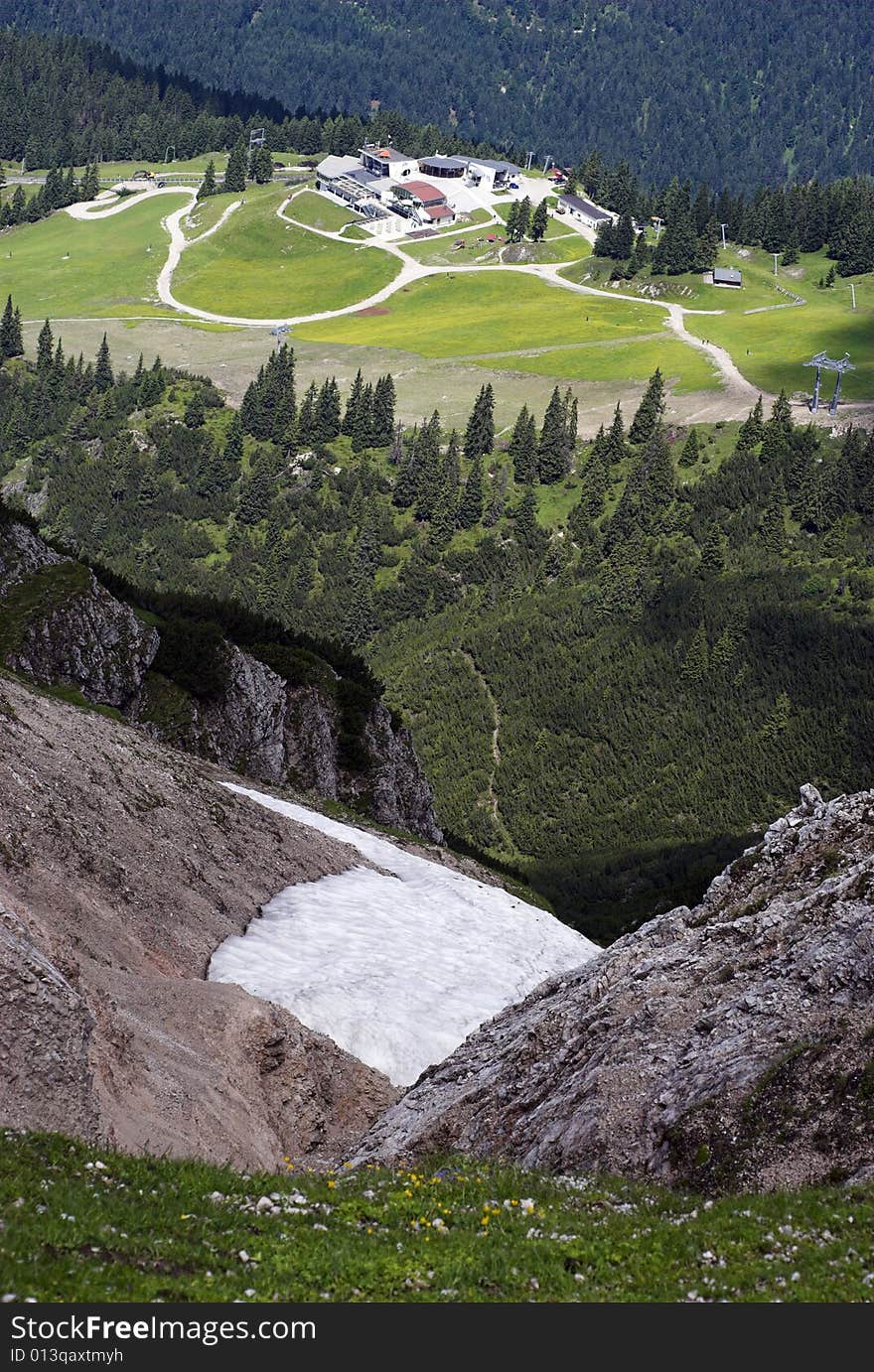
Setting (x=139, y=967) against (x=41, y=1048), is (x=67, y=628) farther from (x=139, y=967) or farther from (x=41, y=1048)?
(x=41, y=1048)

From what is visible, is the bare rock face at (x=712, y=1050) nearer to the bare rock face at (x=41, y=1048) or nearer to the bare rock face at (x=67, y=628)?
the bare rock face at (x=41, y=1048)

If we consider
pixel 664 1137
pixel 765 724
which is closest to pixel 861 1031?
pixel 664 1137

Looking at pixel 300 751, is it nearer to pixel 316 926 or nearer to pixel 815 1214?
pixel 316 926

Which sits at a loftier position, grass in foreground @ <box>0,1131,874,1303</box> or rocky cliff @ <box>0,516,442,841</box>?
grass in foreground @ <box>0,1131,874,1303</box>

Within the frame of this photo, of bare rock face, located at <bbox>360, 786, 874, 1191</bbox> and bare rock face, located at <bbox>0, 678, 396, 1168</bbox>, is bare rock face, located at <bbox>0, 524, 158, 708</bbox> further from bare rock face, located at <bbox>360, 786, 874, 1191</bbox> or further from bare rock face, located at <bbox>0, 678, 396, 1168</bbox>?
bare rock face, located at <bbox>360, 786, 874, 1191</bbox>

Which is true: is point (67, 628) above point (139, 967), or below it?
below

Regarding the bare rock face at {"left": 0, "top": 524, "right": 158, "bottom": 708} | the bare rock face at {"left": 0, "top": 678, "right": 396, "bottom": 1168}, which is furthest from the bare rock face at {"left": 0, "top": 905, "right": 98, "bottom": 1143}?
the bare rock face at {"left": 0, "top": 524, "right": 158, "bottom": 708}

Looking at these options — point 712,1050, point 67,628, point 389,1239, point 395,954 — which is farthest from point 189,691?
point 389,1239
